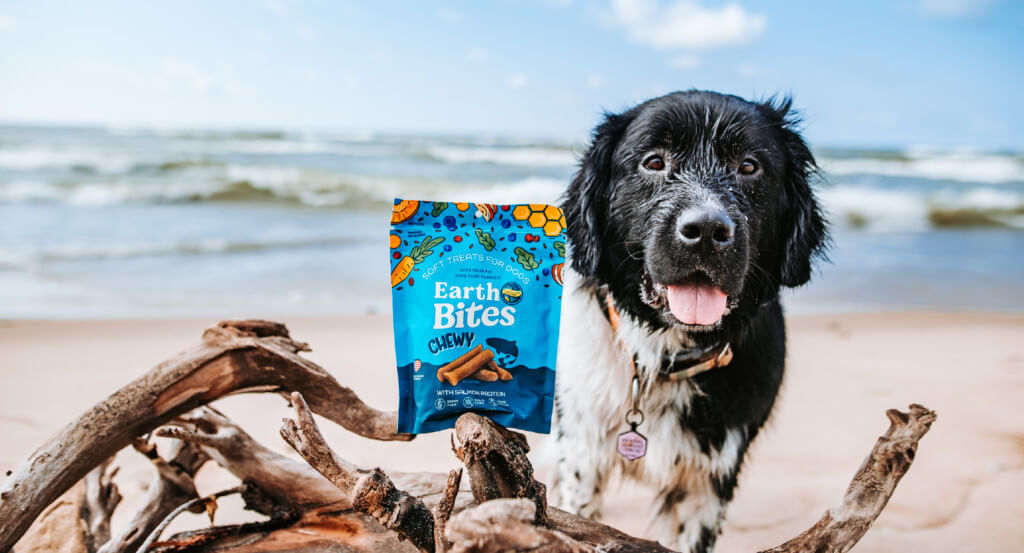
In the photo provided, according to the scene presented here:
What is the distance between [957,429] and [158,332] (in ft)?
14.1

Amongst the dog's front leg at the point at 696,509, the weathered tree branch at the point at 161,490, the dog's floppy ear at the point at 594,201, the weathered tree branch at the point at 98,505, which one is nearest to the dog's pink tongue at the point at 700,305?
the dog's floppy ear at the point at 594,201

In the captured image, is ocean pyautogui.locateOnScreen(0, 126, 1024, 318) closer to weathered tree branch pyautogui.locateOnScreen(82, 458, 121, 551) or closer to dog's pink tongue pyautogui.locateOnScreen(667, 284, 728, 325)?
dog's pink tongue pyautogui.locateOnScreen(667, 284, 728, 325)

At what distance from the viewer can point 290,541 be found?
4.84 feet

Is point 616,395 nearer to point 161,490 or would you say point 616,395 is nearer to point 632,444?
point 632,444

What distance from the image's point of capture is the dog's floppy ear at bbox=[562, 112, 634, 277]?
2012 millimetres

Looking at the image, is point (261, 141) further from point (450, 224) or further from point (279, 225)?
point (450, 224)

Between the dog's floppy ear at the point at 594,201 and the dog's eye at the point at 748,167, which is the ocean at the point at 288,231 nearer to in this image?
the dog's floppy ear at the point at 594,201

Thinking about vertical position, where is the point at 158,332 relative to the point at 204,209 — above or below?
below

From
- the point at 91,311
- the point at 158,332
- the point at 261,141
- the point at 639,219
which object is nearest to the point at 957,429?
the point at 639,219

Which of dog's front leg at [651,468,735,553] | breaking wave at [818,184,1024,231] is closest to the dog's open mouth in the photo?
dog's front leg at [651,468,735,553]

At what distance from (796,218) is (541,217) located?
1.14 metres

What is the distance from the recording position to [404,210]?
3.72 feet

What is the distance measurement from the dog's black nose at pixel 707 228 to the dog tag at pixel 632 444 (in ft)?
2.08

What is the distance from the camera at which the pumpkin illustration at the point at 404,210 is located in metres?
1.13
